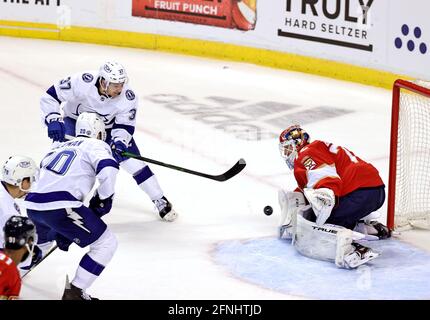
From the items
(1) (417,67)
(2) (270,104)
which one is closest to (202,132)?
(2) (270,104)

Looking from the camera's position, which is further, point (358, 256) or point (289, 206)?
point (289, 206)

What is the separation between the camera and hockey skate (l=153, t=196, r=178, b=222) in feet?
22.4

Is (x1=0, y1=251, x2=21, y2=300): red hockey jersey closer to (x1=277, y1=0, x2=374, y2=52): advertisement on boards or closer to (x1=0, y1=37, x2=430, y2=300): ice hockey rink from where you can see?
(x1=0, y1=37, x2=430, y2=300): ice hockey rink

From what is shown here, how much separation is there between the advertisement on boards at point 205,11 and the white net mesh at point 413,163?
3660 mm

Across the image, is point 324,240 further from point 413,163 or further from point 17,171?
point 17,171

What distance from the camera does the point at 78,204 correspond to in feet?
17.7

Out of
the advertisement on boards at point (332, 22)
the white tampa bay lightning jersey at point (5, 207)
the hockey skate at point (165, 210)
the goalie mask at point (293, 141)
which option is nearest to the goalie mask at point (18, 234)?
the white tampa bay lightning jersey at point (5, 207)

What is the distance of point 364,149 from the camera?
8.45m

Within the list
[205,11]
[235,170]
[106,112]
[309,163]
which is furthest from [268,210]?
[205,11]

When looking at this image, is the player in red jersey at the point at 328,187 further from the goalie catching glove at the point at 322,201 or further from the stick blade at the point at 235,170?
the stick blade at the point at 235,170

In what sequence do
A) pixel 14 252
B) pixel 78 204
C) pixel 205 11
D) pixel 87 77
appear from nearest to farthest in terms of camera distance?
pixel 14 252 → pixel 78 204 → pixel 87 77 → pixel 205 11

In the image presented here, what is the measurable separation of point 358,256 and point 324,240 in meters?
0.20
